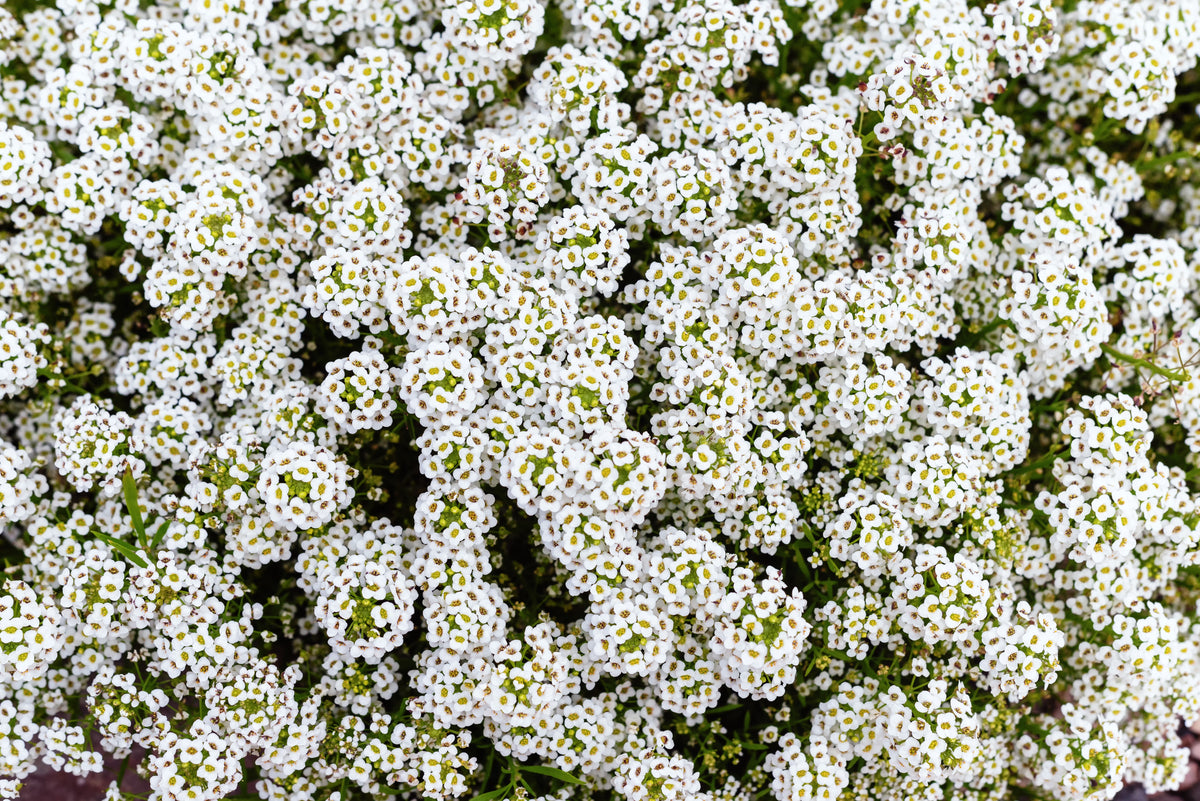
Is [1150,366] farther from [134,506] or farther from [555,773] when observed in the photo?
[134,506]

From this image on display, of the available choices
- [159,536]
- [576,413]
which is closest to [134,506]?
[159,536]

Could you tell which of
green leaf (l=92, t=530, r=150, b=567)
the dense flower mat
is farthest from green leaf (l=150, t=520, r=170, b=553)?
green leaf (l=92, t=530, r=150, b=567)

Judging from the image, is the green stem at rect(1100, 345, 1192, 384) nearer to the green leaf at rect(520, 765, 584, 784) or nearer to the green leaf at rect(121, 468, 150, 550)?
the green leaf at rect(520, 765, 584, 784)

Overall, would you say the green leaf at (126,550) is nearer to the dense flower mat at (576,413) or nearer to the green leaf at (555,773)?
the dense flower mat at (576,413)

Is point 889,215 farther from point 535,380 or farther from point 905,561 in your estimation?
point 535,380

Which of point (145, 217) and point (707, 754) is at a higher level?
point (145, 217)

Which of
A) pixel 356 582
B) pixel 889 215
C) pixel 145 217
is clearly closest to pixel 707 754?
pixel 356 582

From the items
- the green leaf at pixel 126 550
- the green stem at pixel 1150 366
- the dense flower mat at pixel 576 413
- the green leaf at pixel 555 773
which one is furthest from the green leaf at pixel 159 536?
the green stem at pixel 1150 366

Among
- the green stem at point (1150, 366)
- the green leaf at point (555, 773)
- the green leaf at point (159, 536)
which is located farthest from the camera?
the green stem at point (1150, 366)

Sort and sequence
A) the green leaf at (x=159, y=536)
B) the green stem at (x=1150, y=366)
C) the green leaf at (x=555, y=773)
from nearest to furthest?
the green leaf at (x=555, y=773), the green leaf at (x=159, y=536), the green stem at (x=1150, y=366)
